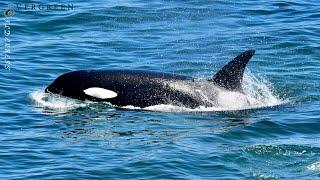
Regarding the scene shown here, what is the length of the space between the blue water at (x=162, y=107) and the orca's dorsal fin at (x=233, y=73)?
0.62 metres

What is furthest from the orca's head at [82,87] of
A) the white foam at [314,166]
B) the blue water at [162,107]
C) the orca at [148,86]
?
the white foam at [314,166]

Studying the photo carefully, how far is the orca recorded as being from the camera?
16.7 meters

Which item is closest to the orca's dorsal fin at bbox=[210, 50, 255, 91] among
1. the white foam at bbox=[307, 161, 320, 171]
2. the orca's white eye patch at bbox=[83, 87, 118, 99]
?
the orca's white eye patch at bbox=[83, 87, 118, 99]

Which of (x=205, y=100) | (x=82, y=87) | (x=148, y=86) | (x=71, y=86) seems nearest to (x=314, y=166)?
(x=205, y=100)

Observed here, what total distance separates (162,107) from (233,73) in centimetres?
142

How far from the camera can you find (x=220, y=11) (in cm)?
2780

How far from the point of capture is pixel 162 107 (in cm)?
1655

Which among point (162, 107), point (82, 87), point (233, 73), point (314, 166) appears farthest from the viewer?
point (82, 87)

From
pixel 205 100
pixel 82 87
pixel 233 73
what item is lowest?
pixel 205 100

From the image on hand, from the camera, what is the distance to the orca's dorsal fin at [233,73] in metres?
16.8

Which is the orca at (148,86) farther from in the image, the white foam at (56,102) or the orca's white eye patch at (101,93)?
the white foam at (56,102)

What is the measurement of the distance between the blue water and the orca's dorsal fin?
622 millimetres

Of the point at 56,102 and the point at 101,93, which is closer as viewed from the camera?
the point at 101,93

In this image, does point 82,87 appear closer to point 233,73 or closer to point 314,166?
point 233,73
